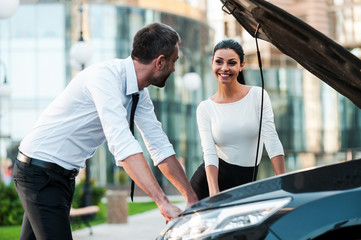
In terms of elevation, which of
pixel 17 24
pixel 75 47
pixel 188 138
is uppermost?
pixel 17 24

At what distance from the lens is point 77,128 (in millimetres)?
3312

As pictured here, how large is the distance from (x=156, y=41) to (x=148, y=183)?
775mm

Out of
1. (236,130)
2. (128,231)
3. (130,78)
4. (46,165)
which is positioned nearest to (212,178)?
(236,130)

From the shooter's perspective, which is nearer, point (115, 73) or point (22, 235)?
point (115, 73)

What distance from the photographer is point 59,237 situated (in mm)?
3188

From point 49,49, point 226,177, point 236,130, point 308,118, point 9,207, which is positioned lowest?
point 9,207

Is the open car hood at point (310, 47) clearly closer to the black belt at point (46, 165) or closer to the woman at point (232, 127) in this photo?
the woman at point (232, 127)

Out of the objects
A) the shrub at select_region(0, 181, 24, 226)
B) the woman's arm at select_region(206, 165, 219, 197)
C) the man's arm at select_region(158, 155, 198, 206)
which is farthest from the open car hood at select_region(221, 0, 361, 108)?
the shrub at select_region(0, 181, 24, 226)

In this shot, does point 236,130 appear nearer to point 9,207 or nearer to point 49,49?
point 9,207

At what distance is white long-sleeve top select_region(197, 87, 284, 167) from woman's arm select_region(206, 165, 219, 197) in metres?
0.03

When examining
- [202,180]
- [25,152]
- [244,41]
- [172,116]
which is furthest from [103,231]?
[244,41]

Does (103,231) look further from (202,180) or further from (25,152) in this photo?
(25,152)

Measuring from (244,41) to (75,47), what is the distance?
4016 centimetres

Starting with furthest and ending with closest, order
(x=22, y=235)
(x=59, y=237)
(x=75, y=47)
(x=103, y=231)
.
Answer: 1. (x=75, y=47)
2. (x=103, y=231)
3. (x=22, y=235)
4. (x=59, y=237)
